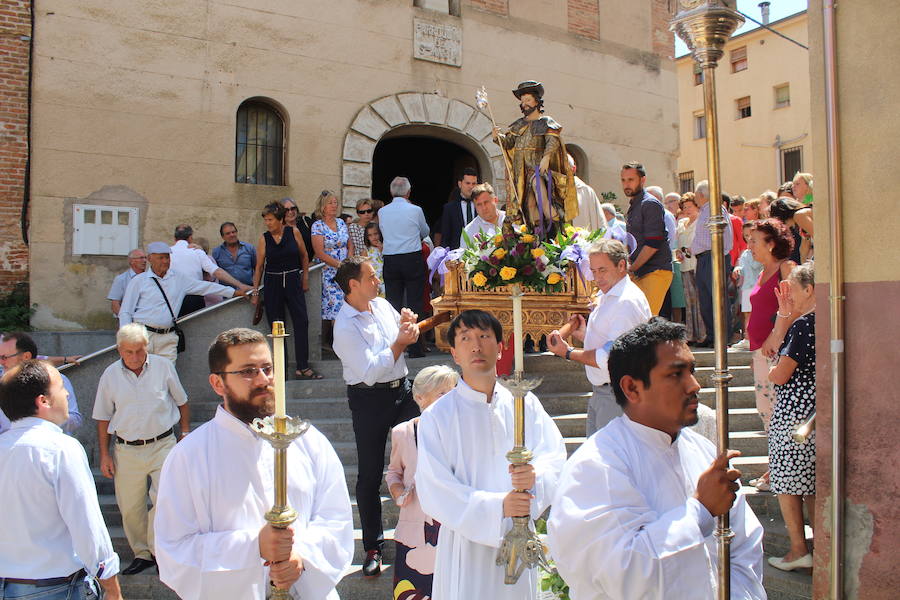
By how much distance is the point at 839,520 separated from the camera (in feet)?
12.7

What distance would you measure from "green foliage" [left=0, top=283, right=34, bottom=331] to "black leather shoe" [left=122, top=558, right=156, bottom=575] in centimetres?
599

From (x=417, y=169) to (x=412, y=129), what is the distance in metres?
3.22

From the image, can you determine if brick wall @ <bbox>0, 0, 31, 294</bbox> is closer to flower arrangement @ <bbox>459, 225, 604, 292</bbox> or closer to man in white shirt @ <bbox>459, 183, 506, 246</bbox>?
man in white shirt @ <bbox>459, 183, 506, 246</bbox>

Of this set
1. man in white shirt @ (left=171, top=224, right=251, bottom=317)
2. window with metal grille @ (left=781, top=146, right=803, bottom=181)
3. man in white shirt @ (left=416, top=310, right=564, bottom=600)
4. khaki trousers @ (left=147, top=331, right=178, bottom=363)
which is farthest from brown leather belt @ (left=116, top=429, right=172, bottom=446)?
window with metal grille @ (left=781, top=146, right=803, bottom=181)

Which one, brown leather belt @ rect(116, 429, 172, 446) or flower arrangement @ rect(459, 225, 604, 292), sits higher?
flower arrangement @ rect(459, 225, 604, 292)

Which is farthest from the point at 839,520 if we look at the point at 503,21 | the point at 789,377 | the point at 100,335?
the point at 503,21

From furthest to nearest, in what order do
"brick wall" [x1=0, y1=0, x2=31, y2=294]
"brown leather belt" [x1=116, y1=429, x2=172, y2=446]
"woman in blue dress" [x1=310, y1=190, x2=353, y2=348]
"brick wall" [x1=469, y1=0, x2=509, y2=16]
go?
"brick wall" [x1=469, y1=0, x2=509, y2=16] < "brick wall" [x1=0, y1=0, x2=31, y2=294] < "woman in blue dress" [x1=310, y1=190, x2=353, y2=348] < "brown leather belt" [x1=116, y1=429, x2=172, y2=446]

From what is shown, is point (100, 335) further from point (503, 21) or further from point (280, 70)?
point (503, 21)

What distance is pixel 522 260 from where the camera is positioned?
721cm

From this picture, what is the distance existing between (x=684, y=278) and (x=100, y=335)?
7809 millimetres

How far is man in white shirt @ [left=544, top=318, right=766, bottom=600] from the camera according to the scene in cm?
259

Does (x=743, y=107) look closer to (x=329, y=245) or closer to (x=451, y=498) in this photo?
(x=329, y=245)

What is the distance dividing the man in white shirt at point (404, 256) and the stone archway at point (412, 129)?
4.29m

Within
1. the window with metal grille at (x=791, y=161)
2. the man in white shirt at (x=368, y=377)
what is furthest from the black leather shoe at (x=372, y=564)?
the window with metal grille at (x=791, y=161)
